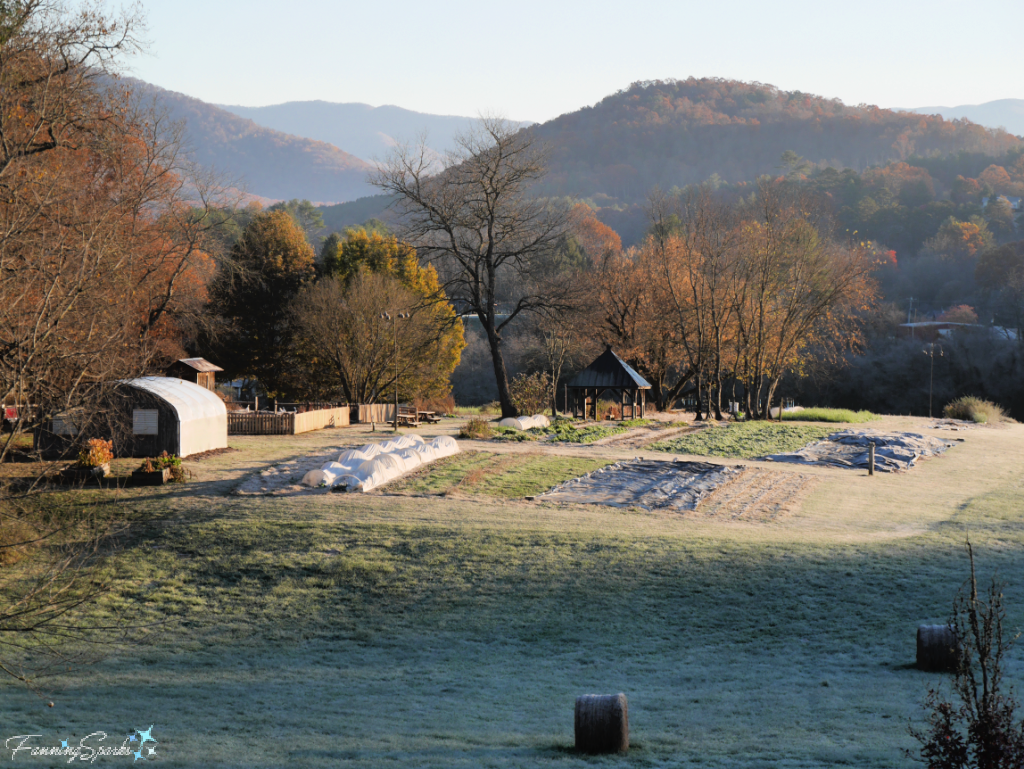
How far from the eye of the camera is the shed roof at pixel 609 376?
35.6 m

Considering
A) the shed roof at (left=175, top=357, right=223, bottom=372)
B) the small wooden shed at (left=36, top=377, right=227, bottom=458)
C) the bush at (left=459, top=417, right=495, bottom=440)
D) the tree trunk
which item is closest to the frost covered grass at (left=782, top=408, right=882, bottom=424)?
the tree trunk

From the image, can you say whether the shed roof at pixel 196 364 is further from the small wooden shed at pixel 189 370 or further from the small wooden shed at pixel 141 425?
the small wooden shed at pixel 141 425

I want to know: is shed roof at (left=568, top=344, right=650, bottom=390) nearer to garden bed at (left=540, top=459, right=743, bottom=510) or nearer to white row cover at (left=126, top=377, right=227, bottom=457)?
garden bed at (left=540, top=459, right=743, bottom=510)

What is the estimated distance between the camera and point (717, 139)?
503 feet

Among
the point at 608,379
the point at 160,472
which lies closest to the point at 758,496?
the point at 160,472

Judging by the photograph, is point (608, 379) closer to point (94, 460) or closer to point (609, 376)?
point (609, 376)

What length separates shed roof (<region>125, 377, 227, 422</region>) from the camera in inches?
871

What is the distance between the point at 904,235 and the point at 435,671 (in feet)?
304

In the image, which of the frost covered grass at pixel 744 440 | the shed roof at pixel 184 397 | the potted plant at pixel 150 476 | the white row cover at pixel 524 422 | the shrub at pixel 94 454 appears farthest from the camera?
the white row cover at pixel 524 422

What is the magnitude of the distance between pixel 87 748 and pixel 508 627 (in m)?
5.94

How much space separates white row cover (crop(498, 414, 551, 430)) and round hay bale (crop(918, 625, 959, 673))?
2276 centimetres

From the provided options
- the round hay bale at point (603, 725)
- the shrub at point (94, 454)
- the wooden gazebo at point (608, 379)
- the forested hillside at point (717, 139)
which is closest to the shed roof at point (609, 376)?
the wooden gazebo at point (608, 379)

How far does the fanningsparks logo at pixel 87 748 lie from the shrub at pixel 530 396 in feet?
97.1

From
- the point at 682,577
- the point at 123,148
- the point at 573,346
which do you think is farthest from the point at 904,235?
the point at 682,577
